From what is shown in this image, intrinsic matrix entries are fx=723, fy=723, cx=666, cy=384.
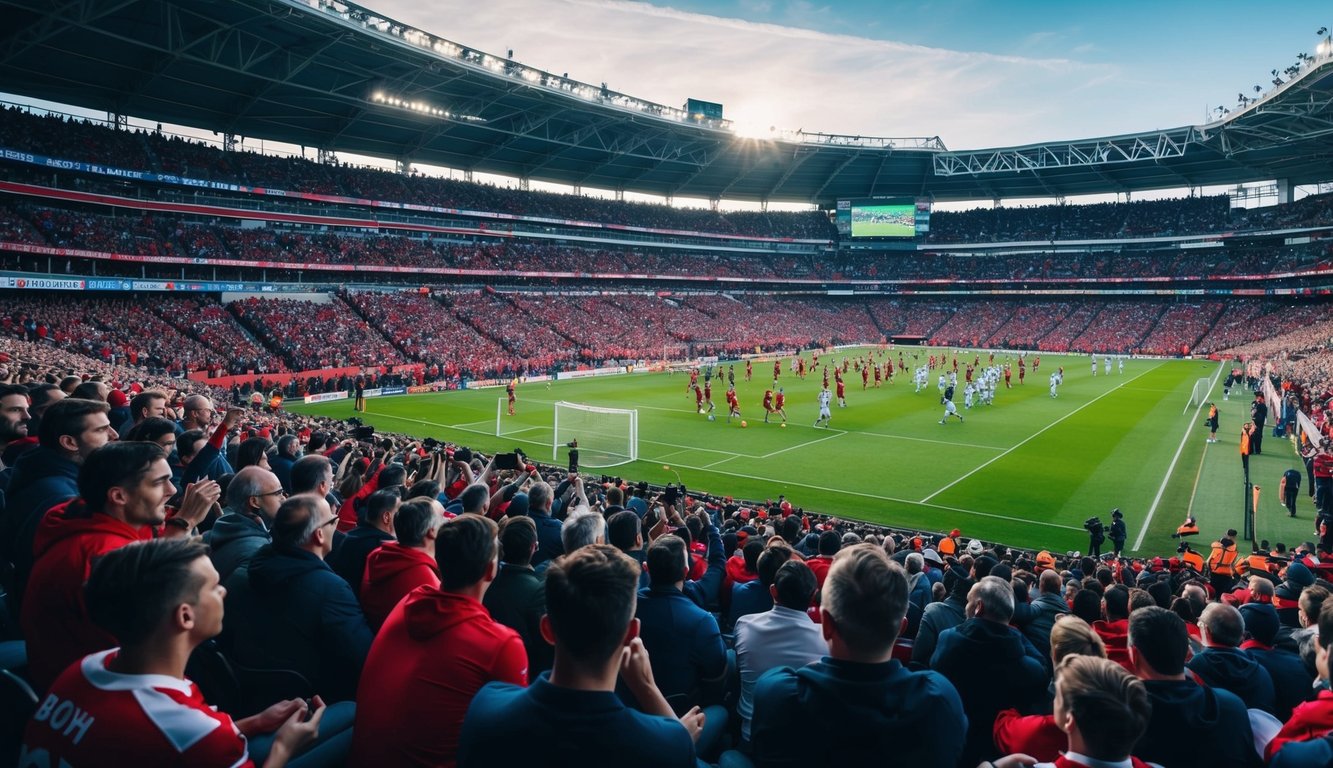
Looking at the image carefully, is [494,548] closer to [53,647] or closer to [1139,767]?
[53,647]

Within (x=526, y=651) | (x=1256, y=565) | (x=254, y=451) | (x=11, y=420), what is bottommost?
(x=1256, y=565)

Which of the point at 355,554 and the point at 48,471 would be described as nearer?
the point at 48,471

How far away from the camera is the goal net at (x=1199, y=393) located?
37.3 meters

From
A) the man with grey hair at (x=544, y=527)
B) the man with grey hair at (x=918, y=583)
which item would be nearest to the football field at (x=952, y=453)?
the man with grey hair at (x=918, y=583)

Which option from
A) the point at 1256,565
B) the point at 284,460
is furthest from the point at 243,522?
the point at 1256,565

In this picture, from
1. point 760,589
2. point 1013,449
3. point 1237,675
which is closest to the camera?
point 1237,675

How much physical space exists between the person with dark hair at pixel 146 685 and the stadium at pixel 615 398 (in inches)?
0.6

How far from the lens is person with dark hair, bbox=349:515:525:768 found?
3129 mm

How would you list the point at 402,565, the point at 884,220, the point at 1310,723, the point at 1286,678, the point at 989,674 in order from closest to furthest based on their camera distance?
1. the point at 1310,723
2. the point at 989,674
3. the point at 402,565
4. the point at 1286,678
5. the point at 884,220

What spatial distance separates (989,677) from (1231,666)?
1.89 m

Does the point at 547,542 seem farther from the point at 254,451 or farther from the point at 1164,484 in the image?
the point at 1164,484

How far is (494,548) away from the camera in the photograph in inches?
142

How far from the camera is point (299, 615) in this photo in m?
3.89

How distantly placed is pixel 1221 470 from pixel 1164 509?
237 inches
